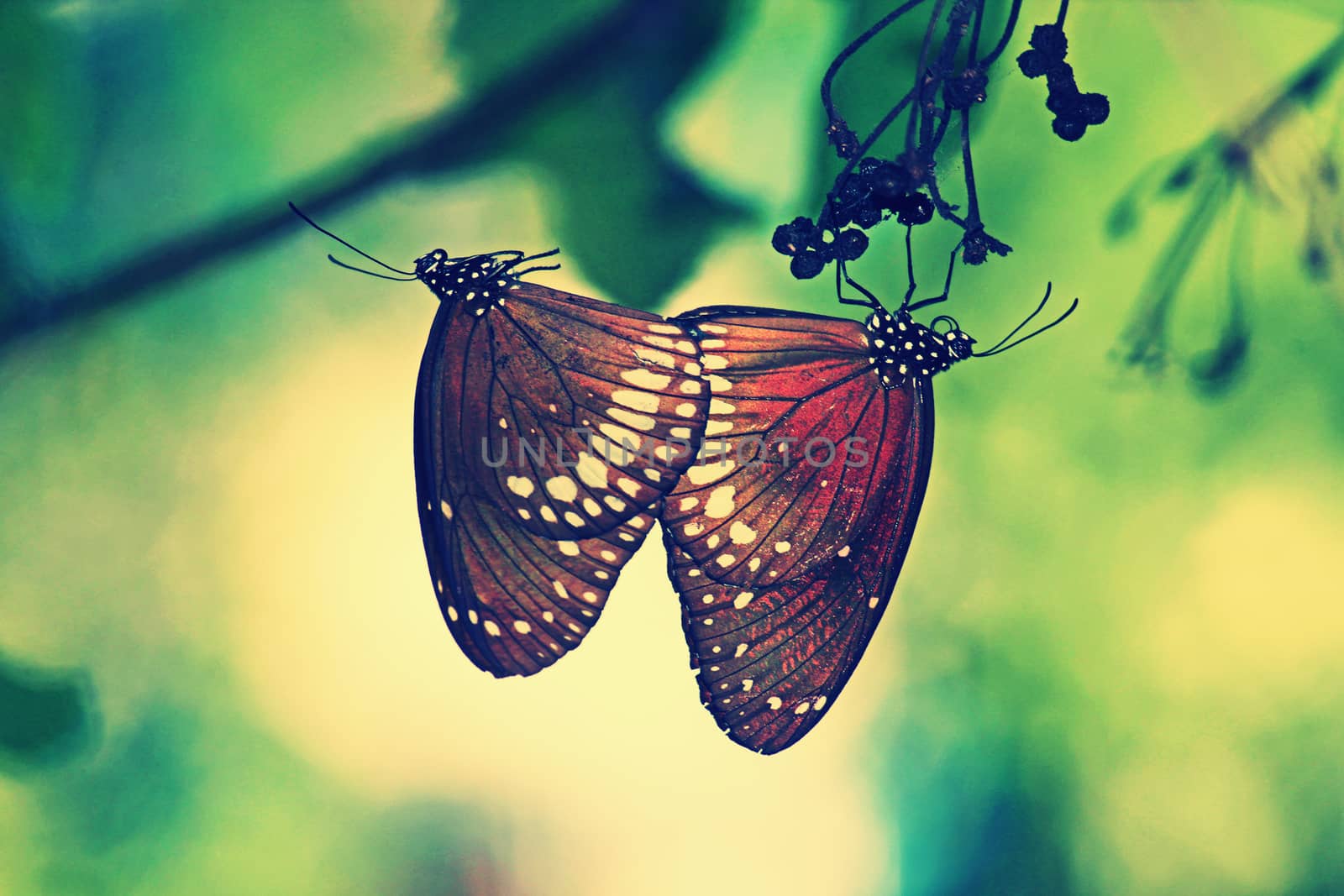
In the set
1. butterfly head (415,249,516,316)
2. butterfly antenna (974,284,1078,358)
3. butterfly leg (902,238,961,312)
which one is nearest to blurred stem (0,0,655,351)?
butterfly head (415,249,516,316)

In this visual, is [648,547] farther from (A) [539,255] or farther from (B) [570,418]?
(A) [539,255]

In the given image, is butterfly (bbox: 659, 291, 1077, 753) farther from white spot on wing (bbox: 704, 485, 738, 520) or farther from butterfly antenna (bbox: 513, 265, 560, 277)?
butterfly antenna (bbox: 513, 265, 560, 277)

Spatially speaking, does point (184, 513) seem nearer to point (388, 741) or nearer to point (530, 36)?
point (388, 741)

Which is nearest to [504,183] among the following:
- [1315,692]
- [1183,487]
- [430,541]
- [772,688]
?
[430,541]

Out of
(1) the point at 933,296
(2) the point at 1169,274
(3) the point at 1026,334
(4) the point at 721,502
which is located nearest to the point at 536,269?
(4) the point at 721,502

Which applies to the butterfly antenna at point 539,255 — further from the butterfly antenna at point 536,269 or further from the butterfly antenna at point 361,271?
the butterfly antenna at point 361,271

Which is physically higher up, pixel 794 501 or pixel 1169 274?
pixel 1169 274
